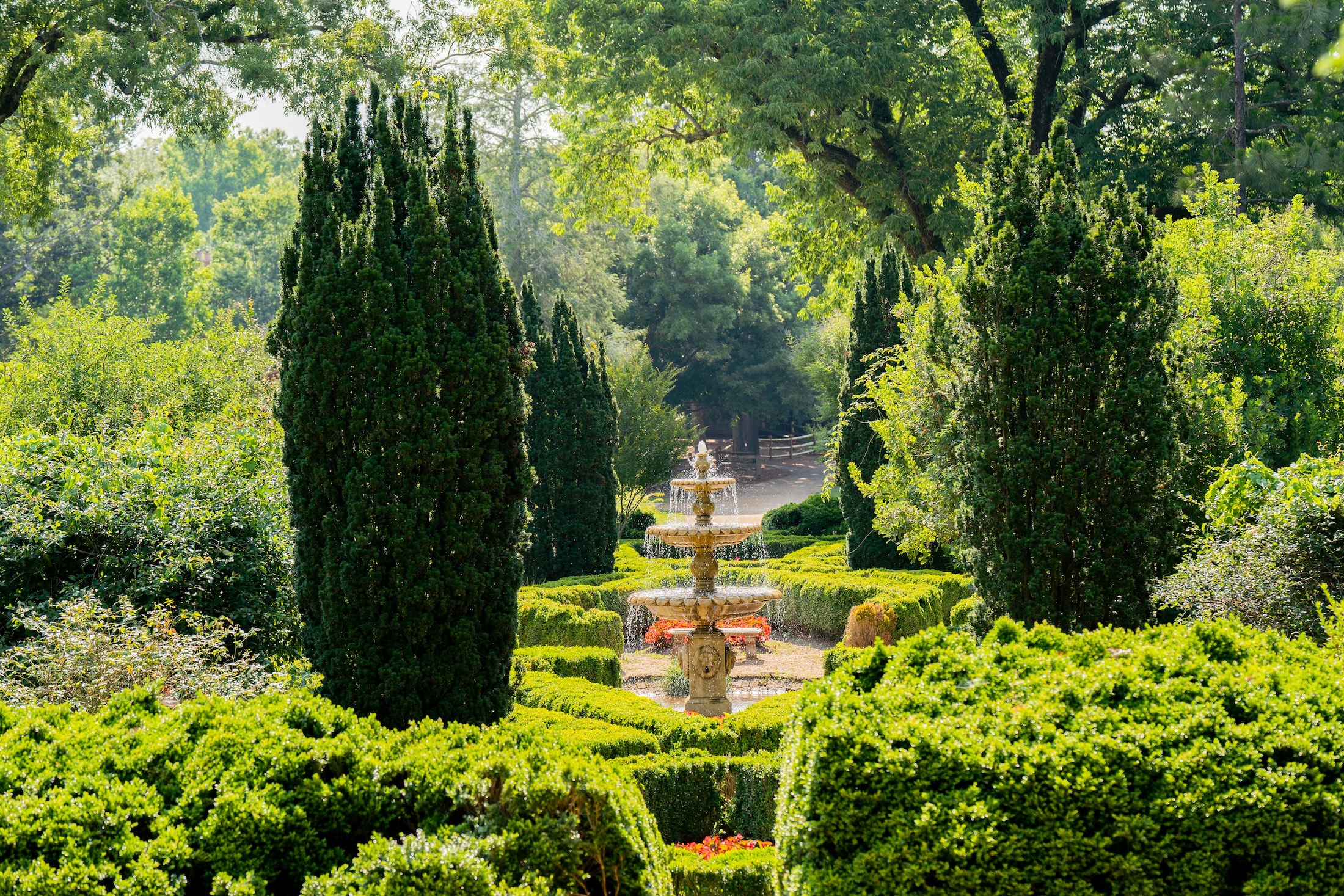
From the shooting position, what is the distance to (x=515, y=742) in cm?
438

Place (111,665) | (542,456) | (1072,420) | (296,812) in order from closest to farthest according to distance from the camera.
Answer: (296,812)
(111,665)
(1072,420)
(542,456)

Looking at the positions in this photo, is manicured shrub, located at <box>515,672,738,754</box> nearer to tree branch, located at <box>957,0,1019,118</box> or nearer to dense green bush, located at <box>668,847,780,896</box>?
dense green bush, located at <box>668,847,780,896</box>

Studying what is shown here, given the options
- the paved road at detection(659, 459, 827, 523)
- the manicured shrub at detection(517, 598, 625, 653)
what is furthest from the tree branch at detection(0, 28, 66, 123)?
the paved road at detection(659, 459, 827, 523)

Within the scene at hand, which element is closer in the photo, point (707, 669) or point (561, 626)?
point (707, 669)

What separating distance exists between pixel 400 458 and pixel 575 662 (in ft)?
14.8

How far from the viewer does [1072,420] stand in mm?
6980

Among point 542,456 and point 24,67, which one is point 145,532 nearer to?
point 542,456

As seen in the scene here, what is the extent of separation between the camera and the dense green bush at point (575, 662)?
10273 millimetres

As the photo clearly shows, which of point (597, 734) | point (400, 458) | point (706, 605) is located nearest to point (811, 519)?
point (706, 605)

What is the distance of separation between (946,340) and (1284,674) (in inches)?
150

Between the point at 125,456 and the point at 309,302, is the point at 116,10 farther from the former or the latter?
the point at 309,302

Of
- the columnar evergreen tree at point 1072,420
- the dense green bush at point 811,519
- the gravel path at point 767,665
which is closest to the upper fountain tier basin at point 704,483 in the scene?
the gravel path at point 767,665

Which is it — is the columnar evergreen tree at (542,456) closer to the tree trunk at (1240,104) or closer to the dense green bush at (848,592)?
the dense green bush at (848,592)

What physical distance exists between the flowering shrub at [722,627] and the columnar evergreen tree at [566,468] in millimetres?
1770
